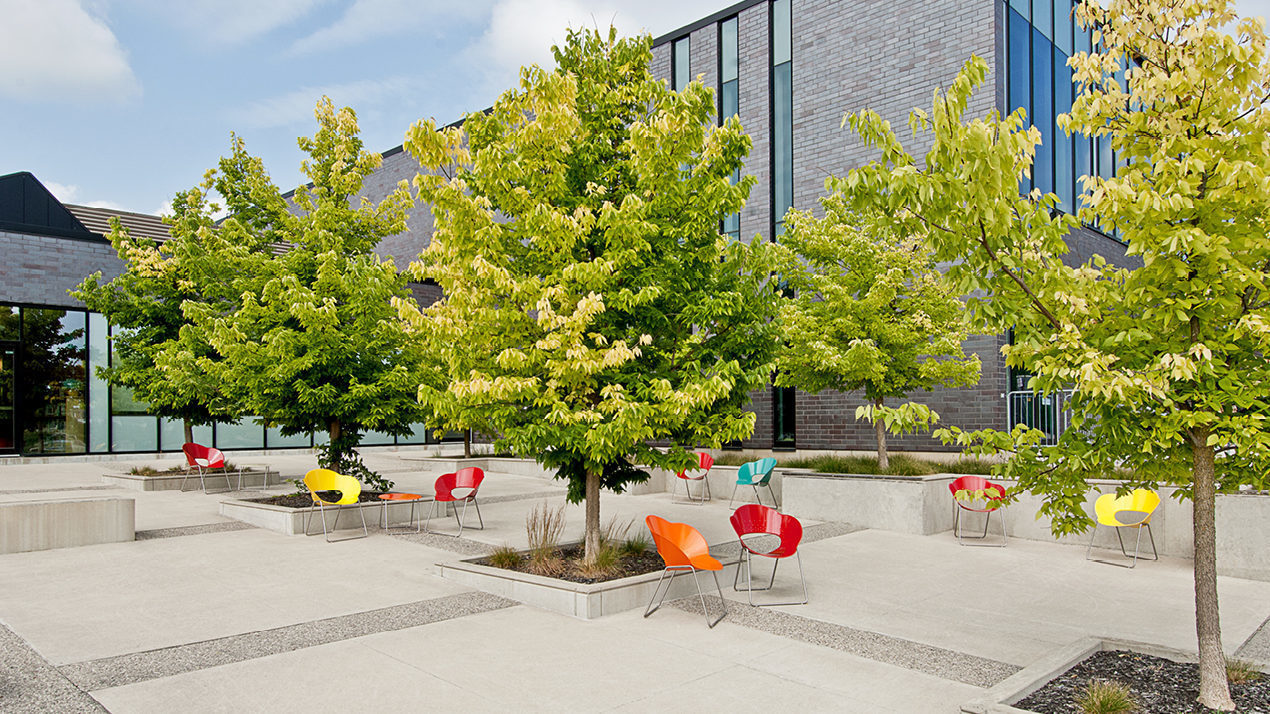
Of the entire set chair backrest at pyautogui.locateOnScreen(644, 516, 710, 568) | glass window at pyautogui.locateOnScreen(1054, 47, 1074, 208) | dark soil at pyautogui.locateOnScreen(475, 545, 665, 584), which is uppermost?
glass window at pyautogui.locateOnScreen(1054, 47, 1074, 208)

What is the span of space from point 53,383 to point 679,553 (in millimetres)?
23828

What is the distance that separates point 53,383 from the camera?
2361cm

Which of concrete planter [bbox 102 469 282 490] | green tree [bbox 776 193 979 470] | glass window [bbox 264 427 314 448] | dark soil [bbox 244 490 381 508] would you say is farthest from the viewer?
glass window [bbox 264 427 314 448]

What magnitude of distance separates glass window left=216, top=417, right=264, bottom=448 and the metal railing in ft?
73.7

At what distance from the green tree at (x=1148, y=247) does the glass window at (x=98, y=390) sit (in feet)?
84.8

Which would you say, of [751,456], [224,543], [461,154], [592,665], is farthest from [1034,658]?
[751,456]

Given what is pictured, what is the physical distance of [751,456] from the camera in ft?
61.4

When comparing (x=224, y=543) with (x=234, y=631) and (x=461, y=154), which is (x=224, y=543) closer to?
(x=234, y=631)

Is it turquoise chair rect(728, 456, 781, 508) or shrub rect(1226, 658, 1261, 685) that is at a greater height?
turquoise chair rect(728, 456, 781, 508)

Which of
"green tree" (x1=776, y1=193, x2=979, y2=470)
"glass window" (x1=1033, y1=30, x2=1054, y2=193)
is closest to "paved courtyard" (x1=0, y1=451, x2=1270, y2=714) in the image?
"green tree" (x1=776, y1=193, x2=979, y2=470)

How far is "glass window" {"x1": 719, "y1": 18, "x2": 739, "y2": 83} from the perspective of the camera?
2144cm

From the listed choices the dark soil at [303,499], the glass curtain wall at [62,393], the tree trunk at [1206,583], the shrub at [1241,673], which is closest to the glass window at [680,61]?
the dark soil at [303,499]

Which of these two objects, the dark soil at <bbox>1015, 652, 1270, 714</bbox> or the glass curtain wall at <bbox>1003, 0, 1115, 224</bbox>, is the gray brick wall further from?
the dark soil at <bbox>1015, 652, 1270, 714</bbox>

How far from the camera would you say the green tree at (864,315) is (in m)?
13.2
